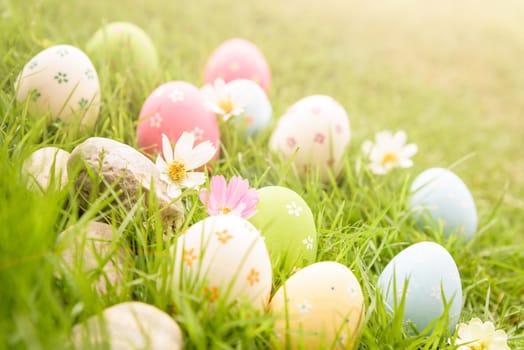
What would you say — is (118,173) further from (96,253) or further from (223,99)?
(223,99)

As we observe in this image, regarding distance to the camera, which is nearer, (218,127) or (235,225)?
(235,225)

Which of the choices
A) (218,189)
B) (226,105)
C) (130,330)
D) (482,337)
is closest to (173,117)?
(226,105)

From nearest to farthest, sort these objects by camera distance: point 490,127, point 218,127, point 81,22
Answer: point 218,127
point 81,22
point 490,127

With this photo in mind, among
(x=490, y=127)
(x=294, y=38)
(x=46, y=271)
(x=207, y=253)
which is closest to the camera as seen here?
(x=46, y=271)

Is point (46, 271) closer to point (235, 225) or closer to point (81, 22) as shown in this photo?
point (235, 225)

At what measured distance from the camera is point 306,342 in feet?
Answer: 2.61

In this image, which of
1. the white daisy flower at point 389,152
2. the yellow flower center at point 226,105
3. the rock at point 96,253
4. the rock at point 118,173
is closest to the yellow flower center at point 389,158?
the white daisy flower at point 389,152

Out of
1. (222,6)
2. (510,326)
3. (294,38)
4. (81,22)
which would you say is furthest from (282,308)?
(222,6)

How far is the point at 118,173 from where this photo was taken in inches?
33.7

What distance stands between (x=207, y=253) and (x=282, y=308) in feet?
0.48

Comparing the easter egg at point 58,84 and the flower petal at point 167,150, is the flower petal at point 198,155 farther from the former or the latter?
the easter egg at point 58,84

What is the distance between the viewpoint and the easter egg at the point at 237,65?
5.38ft

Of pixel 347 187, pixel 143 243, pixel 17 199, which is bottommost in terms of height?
pixel 347 187

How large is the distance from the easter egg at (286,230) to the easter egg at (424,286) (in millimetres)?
153
